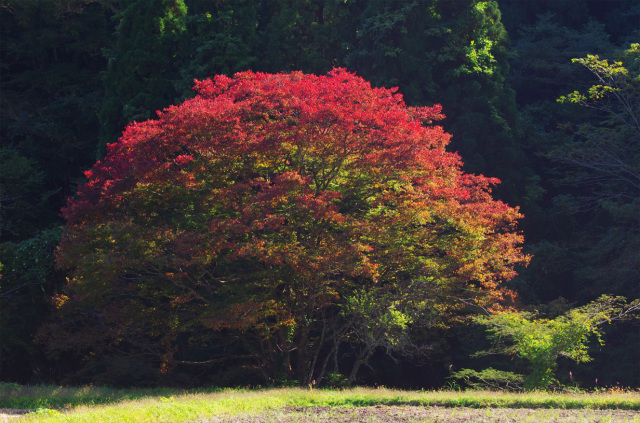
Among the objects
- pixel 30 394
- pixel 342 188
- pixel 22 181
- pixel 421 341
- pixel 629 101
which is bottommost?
pixel 30 394

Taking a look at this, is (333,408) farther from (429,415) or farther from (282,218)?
(282,218)

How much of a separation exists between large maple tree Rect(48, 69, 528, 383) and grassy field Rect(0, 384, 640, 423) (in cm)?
240

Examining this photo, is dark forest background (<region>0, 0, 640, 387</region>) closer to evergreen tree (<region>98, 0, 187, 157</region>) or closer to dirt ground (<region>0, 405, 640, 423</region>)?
evergreen tree (<region>98, 0, 187, 157</region>)

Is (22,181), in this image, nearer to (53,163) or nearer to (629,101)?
(53,163)

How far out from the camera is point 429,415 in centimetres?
991

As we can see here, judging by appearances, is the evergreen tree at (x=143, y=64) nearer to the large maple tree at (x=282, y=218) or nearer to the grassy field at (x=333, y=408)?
the large maple tree at (x=282, y=218)

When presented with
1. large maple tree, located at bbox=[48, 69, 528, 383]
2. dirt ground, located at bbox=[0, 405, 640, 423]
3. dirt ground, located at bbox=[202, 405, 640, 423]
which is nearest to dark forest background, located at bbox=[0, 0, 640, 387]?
large maple tree, located at bbox=[48, 69, 528, 383]

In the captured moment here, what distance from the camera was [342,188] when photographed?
51.1ft

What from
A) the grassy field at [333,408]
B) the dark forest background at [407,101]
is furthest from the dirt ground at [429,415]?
the dark forest background at [407,101]

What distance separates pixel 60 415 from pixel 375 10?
59.1 feet

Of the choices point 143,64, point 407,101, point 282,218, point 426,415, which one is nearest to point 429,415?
point 426,415

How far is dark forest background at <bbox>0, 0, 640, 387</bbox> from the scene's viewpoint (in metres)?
20.1

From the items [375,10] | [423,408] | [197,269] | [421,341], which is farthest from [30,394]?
[375,10]

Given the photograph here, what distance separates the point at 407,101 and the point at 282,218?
10718 millimetres
